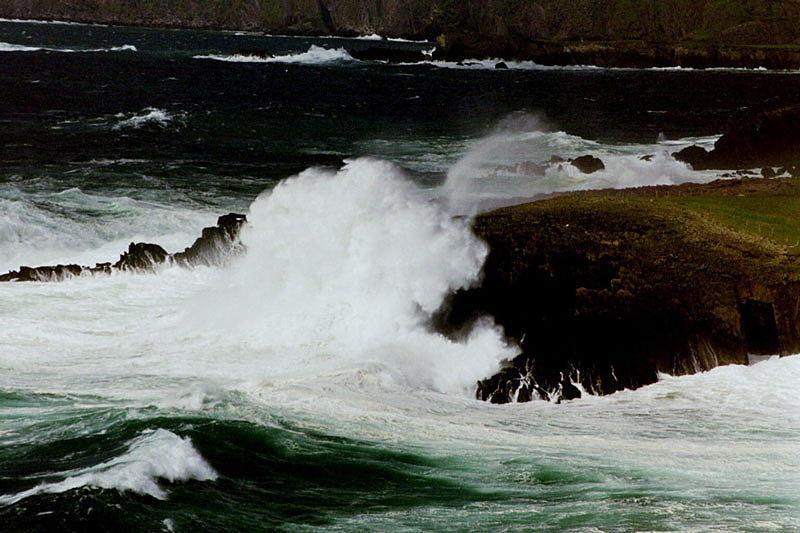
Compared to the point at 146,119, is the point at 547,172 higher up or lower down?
lower down

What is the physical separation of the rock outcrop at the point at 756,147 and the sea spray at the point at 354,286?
53.8 feet

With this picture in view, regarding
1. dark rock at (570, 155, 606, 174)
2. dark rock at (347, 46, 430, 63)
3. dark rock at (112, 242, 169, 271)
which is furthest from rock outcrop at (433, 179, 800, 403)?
dark rock at (347, 46, 430, 63)

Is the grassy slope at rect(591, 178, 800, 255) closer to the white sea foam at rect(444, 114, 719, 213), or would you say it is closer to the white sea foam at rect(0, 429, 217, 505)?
the white sea foam at rect(444, 114, 719, 213)

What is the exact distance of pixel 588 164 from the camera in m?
29.6

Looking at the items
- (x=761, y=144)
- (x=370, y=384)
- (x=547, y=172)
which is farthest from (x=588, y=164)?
(x=370, y=384)

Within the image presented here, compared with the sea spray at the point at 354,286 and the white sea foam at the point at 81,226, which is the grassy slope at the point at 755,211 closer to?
the sea spray at the point at 354,286

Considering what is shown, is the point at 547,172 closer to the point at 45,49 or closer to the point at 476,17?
the point at 45,49

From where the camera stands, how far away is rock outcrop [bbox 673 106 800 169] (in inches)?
1179

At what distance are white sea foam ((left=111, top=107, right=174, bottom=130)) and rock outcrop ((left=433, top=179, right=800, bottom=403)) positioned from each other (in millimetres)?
28310

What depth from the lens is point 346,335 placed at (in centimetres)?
1365

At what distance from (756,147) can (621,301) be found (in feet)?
65.0

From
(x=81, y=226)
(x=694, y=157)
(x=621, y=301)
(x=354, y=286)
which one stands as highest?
(x=81, y=226)

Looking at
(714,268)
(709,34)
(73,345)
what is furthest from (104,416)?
(709,34)

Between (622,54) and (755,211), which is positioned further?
(622,54)
